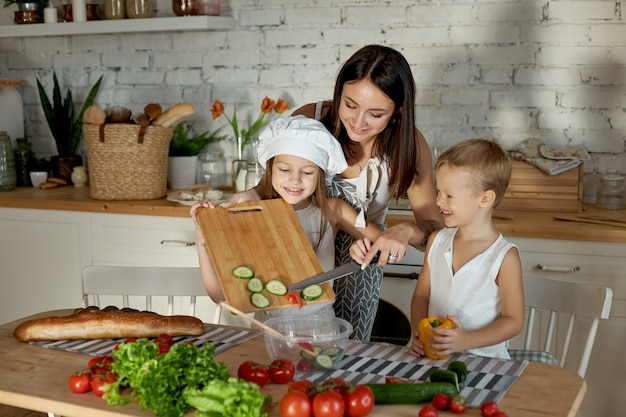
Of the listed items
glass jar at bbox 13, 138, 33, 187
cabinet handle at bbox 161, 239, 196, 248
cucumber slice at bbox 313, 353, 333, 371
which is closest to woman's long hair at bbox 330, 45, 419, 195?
cucumber slice at bbox 313, 353, 333, 371

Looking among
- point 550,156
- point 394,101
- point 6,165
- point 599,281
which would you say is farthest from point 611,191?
point 6,165

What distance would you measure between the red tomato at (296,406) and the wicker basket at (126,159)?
2.20m

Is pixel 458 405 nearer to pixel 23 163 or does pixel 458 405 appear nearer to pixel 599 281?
pixel 599 281

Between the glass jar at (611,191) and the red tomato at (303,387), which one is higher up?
the glass jar at (611,191)

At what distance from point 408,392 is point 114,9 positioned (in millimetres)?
2791

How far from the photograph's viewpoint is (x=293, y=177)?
2164mm

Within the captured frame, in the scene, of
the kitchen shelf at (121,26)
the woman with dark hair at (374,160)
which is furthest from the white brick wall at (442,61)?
the woman with dark hair at (374,160)

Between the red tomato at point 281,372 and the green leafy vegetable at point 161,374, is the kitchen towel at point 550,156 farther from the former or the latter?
the green leafy vegetable at point 161,374

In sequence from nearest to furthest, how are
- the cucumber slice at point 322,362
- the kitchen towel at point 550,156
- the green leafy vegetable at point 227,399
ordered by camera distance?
1. the green leafy vegetable at point 227,399
2. the cucumber slice at point 322,362
3. the kitchen towel at point 550,156

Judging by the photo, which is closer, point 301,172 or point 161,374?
point 161,374

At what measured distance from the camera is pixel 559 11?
3.33m

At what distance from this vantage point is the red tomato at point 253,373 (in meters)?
1.66

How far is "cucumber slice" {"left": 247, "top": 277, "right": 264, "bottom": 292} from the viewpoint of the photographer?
1.86m

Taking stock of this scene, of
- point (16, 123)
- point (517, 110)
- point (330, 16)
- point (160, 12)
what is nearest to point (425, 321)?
point (517, 110)
